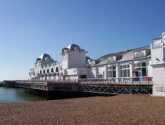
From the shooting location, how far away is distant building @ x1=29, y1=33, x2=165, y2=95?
28244 millimetres

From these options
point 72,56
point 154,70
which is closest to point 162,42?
point 154,70

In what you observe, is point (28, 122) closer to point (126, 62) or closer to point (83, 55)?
point (126, 62)

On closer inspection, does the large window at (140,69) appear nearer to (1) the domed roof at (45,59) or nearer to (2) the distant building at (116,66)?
(2) the distant building at (116,66)

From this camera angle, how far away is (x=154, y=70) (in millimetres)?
28328

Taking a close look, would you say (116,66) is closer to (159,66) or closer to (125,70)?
(125,70)

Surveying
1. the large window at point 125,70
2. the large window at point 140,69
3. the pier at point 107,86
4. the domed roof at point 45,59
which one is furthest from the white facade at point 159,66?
the domed roof at point 45,59

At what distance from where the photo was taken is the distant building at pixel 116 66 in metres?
28.2

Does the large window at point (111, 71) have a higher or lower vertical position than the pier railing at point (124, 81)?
higher

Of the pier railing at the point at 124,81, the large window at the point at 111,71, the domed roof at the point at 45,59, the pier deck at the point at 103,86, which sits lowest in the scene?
the pier deck at the point at 103,86

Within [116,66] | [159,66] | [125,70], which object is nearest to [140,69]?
[125,70]

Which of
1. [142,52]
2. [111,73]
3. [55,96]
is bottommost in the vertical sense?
[55,96]

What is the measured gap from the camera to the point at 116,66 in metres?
46.6

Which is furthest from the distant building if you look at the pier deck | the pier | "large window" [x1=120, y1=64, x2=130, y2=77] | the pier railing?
the pier deck

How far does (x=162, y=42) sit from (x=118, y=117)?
17669 millimetres
